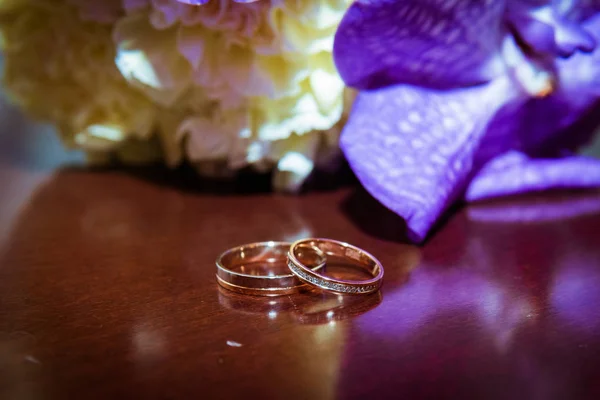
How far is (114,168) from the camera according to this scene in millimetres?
571

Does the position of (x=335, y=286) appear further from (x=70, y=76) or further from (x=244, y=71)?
(x=70, y=76)

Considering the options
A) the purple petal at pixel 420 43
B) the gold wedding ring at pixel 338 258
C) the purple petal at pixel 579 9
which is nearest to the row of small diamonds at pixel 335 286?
the gold wedding ring at pixel 338 258

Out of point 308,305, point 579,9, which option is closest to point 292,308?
point 308,305

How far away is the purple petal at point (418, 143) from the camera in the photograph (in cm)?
36

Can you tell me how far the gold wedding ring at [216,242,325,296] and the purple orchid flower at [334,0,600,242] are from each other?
59 millimetres

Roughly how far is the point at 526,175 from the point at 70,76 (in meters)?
0.37

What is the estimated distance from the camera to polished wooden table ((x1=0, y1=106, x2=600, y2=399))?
22 centimetres

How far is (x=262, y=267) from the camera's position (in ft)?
1.12

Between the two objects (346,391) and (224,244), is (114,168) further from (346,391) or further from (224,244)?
(346,391)

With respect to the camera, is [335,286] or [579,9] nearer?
[335,286]

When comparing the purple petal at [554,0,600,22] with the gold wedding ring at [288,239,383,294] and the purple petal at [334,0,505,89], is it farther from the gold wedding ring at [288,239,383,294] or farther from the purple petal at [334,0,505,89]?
the gold wedding ring at [288,239,383,294]

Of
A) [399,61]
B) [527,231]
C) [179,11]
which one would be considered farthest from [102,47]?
[527,231]

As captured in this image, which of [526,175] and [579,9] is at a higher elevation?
[579,9]

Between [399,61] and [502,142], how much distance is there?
10cm
